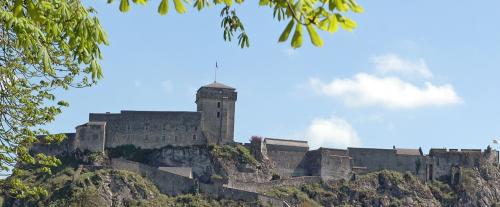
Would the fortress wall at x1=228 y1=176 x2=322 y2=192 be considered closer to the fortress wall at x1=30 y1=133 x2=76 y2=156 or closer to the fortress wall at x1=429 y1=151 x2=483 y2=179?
the fortress wall at x1=429 y1=151 x2=483 y2=179

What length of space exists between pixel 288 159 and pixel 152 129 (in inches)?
456

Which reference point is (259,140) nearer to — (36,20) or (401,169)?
(401,169)

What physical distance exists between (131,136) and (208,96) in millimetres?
7146

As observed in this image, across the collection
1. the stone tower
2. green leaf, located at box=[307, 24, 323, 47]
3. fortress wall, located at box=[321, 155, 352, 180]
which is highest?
the stone tower

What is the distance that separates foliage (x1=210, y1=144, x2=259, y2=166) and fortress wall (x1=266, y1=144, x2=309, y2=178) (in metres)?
2.33

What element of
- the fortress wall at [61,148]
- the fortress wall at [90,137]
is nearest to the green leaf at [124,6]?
the fortress wall at [90,137]

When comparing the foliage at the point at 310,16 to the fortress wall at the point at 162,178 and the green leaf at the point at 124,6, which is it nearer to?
the green leaf at the point at 124,6

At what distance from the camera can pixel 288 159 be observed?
80.2 meters

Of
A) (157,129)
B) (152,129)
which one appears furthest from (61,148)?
(157,129)

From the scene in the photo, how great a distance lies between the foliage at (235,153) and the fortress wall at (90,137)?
8.69 metres

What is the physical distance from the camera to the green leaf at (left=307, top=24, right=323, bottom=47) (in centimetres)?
896

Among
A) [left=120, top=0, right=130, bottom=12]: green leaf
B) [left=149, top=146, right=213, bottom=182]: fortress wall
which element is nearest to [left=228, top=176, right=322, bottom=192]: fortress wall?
[left=149, top=146, right=213, bottom=182]: fortress wall

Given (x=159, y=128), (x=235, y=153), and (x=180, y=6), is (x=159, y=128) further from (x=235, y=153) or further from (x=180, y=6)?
(x=180, y=6)

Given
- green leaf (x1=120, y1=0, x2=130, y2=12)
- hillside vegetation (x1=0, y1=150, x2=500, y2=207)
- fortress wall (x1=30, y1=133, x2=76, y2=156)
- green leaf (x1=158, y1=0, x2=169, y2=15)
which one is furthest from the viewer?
fortress wall (x1=30, y1=133, x2=76, y2=156)
